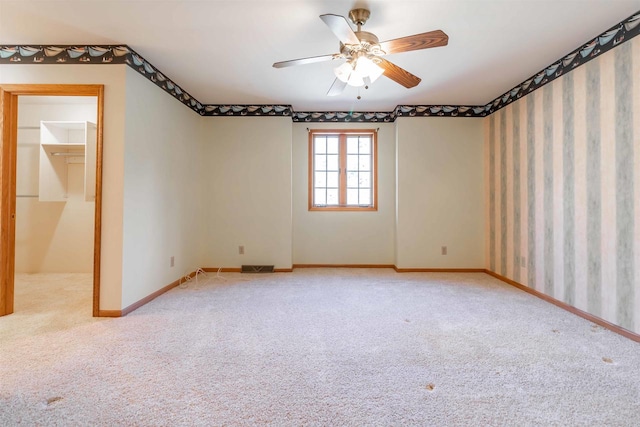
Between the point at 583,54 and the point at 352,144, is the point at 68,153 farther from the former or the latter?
the point at 583,54

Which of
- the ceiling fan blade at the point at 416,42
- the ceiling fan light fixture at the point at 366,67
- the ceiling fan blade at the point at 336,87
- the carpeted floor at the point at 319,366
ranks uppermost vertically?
the ceiling fan blade at the point at 336,87

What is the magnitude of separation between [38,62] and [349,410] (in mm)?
3724

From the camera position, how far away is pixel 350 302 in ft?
9.73

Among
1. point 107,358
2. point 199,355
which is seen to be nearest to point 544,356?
point 199,355

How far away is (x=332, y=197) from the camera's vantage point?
4.73 m

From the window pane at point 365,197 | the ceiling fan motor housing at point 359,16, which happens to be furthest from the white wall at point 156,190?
the window pane at point 365,197

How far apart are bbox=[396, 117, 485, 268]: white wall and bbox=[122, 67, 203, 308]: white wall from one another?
120 inches

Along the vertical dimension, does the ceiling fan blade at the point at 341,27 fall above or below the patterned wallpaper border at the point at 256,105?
below

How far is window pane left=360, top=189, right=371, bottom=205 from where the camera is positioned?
4.73 m

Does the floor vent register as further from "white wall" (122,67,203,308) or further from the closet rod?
the closet rod

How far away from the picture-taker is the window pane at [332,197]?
4734 millimetres

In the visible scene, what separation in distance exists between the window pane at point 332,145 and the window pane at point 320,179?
0.38 m

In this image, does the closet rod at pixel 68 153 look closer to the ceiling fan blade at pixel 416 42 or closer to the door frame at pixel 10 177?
the door frame at pixel 10 177

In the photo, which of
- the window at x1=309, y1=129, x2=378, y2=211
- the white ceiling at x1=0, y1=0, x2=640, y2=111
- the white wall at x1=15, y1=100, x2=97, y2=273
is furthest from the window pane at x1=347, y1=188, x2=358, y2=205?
the white wall at x1=15, y1=100, x2=97, y2=273
